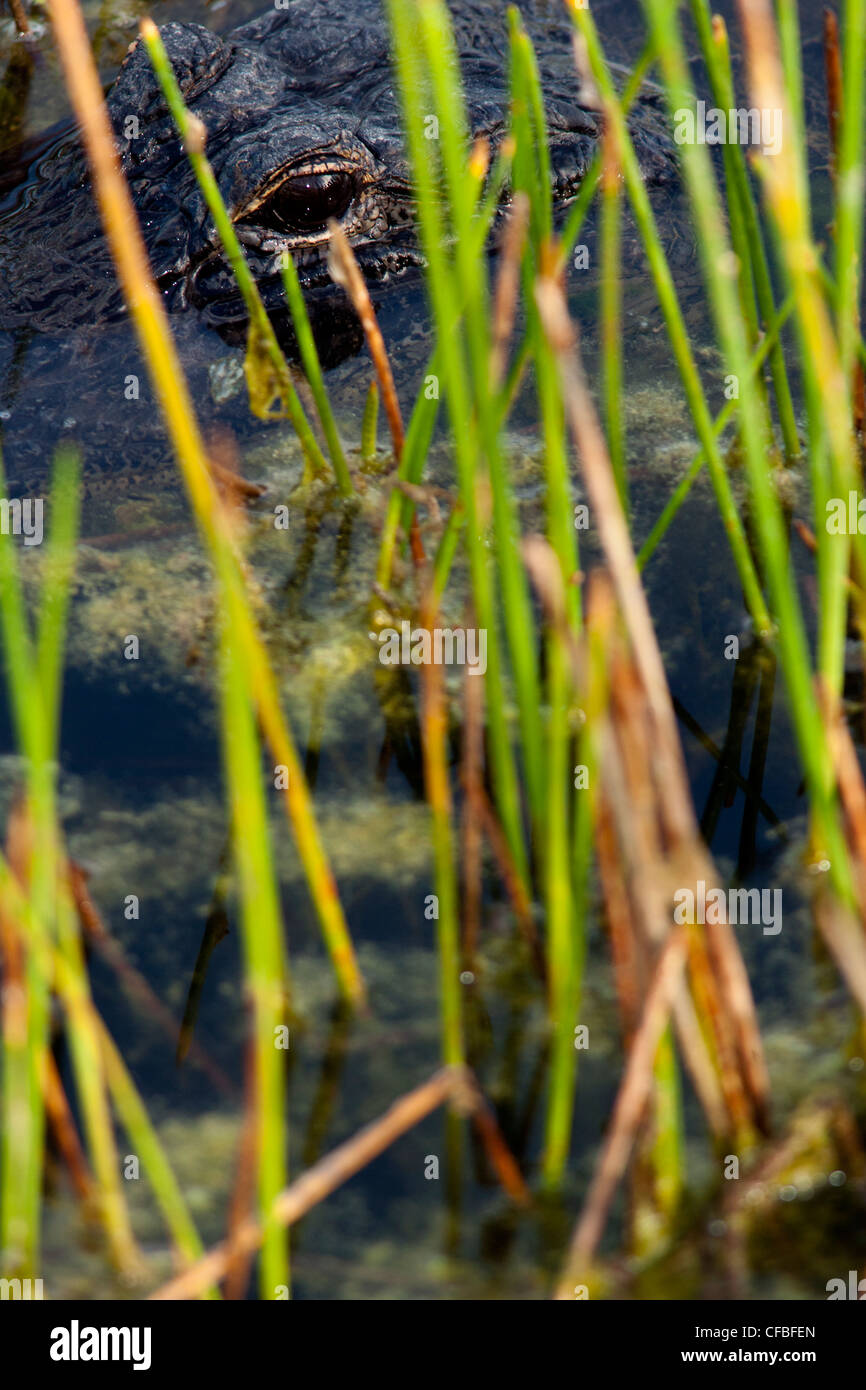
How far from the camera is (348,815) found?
235 cm

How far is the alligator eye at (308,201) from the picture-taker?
11.1ft

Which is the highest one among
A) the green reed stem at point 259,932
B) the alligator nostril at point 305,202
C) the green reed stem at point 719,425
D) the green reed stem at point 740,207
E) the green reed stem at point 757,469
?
the alligator nostril at point 305,202

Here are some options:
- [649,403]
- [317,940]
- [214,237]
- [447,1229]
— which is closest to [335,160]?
[214,237]

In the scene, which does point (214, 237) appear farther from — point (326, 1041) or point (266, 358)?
point (326, 1041)

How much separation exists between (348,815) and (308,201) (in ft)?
6.69

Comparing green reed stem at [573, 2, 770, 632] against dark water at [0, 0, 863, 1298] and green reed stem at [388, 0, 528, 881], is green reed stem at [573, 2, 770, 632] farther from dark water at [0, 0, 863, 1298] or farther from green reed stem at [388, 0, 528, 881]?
dark water at [0, 0, 863, 1298]

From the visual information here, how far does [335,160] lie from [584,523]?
1446 mm

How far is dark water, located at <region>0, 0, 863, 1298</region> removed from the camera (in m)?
1.72

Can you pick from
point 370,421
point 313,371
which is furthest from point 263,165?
point 313,371

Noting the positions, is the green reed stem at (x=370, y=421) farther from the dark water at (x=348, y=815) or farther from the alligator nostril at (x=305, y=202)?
the alligator nostril at (x=305, y=202)

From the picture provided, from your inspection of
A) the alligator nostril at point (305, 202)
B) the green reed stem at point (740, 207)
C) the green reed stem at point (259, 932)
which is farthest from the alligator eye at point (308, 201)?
the green reed stem at point (259, 932)

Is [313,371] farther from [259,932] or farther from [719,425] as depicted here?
[259,932]

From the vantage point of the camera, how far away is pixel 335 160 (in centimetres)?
343

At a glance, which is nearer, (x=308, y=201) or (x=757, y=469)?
(x=757, y=469)
